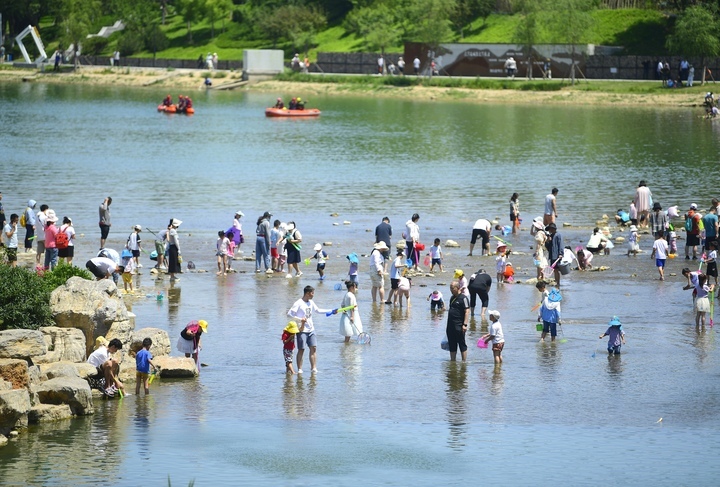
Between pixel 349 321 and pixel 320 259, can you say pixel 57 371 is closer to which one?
pixel 349 321

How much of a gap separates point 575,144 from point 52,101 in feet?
159

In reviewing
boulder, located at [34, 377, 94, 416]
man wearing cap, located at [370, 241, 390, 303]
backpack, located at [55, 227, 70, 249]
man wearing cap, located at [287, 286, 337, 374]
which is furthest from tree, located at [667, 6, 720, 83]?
boulder, located at [34, 377, 94, 416]

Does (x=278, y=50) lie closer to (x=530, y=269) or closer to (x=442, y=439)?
(x=530, y=269)

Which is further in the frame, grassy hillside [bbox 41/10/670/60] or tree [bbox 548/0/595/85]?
grassy hillside [bbox 41/10/670/60]

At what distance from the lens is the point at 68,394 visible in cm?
1961

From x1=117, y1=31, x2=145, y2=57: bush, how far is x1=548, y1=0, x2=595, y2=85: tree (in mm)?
49763

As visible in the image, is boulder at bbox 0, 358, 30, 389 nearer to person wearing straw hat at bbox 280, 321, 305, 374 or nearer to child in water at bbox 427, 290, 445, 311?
person wearing straw hat at bbox 280, 321, 305, 374

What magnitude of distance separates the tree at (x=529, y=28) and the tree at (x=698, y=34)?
10.4 m

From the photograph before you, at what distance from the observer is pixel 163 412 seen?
19844mm

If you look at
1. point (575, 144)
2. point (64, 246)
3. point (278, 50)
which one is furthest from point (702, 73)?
point (64, 246)

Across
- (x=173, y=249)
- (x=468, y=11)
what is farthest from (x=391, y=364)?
(x=468, y=11)

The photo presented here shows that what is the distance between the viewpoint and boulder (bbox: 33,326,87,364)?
21.3 metres

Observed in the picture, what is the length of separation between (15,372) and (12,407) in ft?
2.38

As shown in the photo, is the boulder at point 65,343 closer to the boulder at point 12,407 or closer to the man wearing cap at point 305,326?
the boulder at point 12,407
